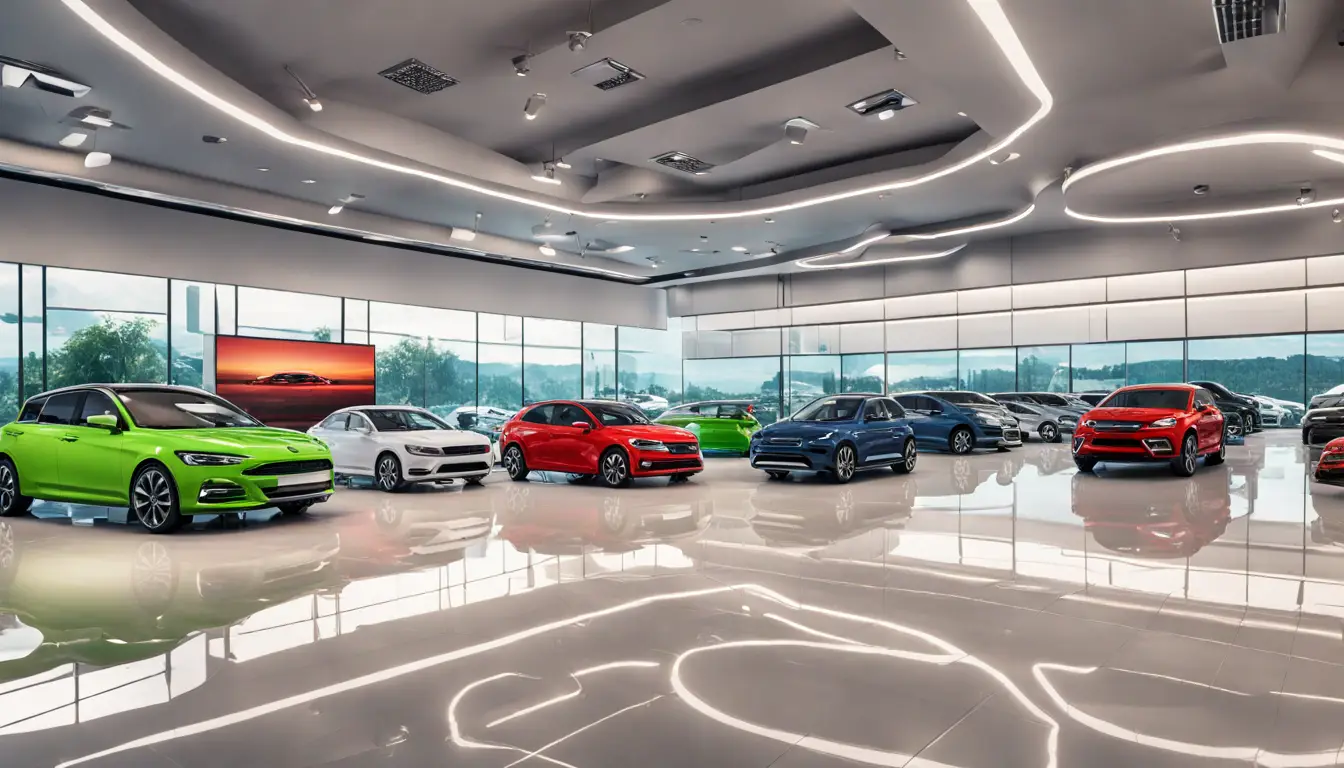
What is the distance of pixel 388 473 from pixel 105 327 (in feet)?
25.0

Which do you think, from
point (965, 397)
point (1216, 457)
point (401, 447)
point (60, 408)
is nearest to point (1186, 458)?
point (1216, 457)

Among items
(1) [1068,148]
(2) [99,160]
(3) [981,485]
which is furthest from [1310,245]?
(2) [99,160]

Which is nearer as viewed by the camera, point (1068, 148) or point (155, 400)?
point (155, 400)

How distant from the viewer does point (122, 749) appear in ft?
9.62

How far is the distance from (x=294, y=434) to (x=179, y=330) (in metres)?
7.89

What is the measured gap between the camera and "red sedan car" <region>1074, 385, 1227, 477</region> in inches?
457

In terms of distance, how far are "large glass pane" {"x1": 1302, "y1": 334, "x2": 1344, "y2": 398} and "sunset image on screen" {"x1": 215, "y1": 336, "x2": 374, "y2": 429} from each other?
21275mm

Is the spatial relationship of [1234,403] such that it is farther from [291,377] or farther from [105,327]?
[105,327]

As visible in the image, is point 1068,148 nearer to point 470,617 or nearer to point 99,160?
point 470,617

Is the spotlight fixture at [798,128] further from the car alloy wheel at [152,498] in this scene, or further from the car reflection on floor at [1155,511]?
the car alloy wheel at [152,498]

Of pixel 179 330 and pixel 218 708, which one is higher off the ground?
pixel 179 330

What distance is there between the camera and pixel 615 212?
47.6ft

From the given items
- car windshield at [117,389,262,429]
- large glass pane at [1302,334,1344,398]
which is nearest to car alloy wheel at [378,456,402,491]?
car windshield at [117,389,262,429]

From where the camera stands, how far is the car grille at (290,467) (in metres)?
7.91
